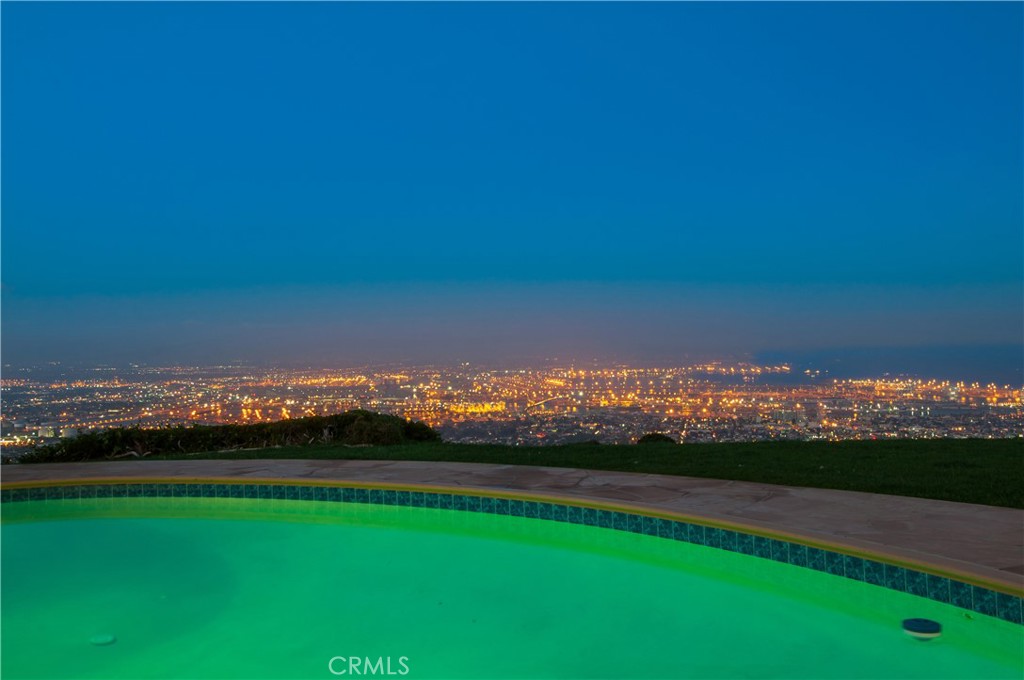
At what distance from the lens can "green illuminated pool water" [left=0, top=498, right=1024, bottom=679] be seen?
11.1ft

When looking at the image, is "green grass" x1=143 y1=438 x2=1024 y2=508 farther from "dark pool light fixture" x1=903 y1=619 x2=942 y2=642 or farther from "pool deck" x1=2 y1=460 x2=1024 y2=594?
"dark pool light fixture" x1=903 y1=619 x2=942 y2=642

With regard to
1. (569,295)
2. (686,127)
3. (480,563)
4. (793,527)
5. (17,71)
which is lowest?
(480,563)

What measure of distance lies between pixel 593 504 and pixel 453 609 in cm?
162

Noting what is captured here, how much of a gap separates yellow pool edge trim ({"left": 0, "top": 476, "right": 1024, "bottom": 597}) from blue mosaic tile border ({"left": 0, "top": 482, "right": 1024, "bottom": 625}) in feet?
0.08

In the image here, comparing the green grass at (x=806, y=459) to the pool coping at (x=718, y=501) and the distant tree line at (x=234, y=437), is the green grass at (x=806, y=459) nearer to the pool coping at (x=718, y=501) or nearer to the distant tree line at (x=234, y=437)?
the pool coping at (x=718, y=501)

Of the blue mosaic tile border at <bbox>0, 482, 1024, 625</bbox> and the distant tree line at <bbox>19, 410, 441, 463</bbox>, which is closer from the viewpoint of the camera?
the blue mosaic tile border at <bbox>0, 482, 1024, 625</bbox>

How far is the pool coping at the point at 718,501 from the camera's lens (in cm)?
379

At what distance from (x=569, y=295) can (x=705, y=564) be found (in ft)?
82.6

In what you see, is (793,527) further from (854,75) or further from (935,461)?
(854,75)

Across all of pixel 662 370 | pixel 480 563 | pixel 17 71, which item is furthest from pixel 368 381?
pixel 480 563

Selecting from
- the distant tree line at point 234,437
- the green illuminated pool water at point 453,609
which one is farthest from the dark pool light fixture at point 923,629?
the distant tree line at point 234,437

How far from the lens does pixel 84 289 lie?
28219mm

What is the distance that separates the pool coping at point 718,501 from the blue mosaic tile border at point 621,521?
33mm

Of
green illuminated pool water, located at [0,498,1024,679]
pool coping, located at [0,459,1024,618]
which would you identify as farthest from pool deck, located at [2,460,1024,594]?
green illuminated pool water, located at [0,498,1024,679]
